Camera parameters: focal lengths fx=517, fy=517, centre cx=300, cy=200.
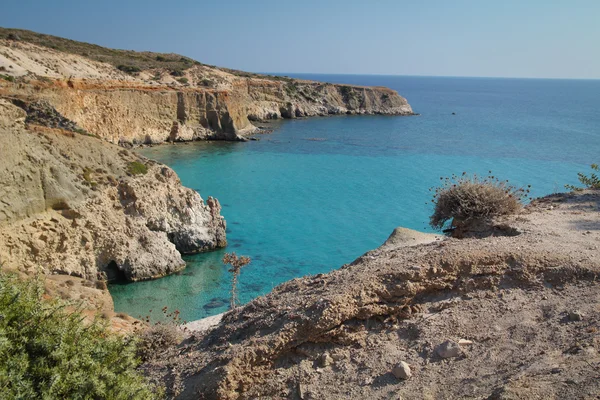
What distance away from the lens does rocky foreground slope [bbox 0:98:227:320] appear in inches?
700

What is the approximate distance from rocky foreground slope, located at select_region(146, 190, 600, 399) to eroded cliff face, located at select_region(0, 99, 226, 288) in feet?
38.2

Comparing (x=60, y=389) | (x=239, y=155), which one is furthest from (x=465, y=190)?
(x=239, y=155)

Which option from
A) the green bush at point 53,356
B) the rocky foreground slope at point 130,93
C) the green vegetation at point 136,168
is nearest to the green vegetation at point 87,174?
the green vegetation at point 136,168

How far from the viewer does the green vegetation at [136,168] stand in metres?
22.8

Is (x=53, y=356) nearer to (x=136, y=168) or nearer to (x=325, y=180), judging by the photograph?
(x=136, y=168)

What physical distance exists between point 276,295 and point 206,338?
4.91 ft

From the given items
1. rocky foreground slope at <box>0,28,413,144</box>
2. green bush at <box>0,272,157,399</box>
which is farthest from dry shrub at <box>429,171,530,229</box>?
rocky foreground slope at <box>0,28,413,144</box>

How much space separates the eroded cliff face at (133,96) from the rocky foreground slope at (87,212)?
1105cm

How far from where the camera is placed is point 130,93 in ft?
161

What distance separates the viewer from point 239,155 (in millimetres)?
50500

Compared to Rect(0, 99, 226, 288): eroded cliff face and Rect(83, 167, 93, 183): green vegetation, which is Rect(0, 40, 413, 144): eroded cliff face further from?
Rect(83, 167, 93, 183): green vegetation

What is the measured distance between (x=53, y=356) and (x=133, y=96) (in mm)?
46443

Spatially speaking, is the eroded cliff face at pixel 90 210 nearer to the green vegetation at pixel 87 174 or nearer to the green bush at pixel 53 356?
the green vegetation at pixel 87 174

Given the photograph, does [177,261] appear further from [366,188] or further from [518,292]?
[366,188]
